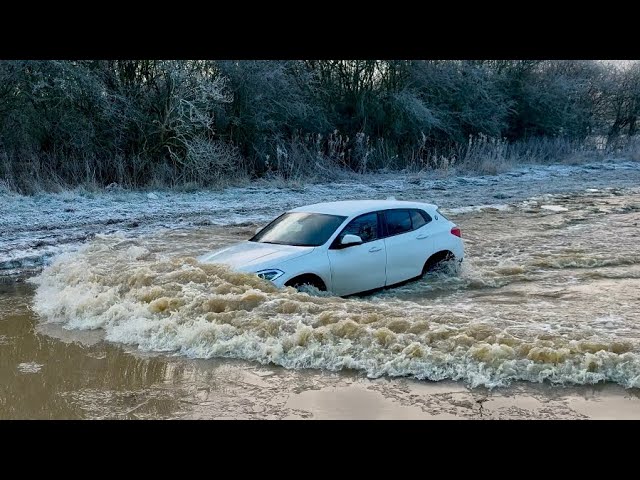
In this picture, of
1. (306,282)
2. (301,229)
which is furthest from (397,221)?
(306,282)

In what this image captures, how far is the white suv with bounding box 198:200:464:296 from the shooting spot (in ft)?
33.6

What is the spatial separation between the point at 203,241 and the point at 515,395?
1027 centimetres

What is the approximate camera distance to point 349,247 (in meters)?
10.8

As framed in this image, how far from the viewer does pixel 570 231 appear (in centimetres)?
1758

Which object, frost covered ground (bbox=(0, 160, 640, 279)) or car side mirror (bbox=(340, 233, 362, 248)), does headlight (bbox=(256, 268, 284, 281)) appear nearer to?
car side mirror (bbox=(340, 233, 362, 248))

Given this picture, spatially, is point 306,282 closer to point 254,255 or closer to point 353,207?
point 254,255

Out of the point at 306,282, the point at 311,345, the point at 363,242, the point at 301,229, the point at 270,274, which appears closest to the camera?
the point at 311,345

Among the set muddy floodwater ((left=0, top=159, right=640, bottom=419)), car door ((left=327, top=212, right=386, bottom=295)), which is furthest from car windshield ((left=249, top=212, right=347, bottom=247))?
muddy floodwater ((left=0, top=159, right=640, bottom=419))

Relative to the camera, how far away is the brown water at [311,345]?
22.6 feet

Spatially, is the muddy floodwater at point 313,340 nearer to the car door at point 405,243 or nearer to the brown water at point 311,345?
the brown water at point 311,345

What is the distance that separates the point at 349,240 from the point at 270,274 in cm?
143
